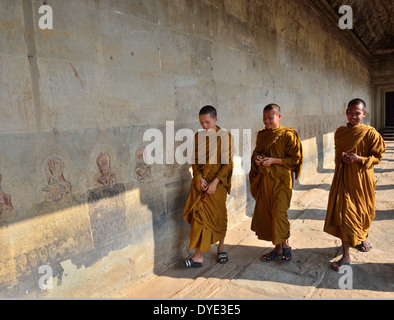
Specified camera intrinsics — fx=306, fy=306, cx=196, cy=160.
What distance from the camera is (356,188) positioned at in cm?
341

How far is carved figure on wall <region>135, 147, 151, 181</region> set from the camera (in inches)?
127

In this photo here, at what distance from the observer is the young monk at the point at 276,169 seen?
11.4ft

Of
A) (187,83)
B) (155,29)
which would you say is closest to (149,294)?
(187,83)

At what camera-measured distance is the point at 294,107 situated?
24.0 ft

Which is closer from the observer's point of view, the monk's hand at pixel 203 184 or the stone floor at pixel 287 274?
the stone floor at pixel 287 274

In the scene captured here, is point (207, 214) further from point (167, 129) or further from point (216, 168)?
point (167, 129)

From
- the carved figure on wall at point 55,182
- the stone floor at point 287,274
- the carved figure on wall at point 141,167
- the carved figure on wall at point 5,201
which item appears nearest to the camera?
the carved figure on wall at point 5,201

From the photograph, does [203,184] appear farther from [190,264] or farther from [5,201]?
[5,201]

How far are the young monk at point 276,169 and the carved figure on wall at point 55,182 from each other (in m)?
2.06

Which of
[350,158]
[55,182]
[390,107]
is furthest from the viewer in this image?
[390,107]

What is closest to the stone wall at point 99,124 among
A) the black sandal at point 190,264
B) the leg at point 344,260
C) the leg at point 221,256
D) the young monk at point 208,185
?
the black sandal at point 190,264

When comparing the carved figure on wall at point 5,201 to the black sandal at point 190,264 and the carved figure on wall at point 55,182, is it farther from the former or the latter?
the black sandal at point 190,264

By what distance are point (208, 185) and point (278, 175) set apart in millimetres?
818

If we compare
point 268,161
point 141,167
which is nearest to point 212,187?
point 268,161
